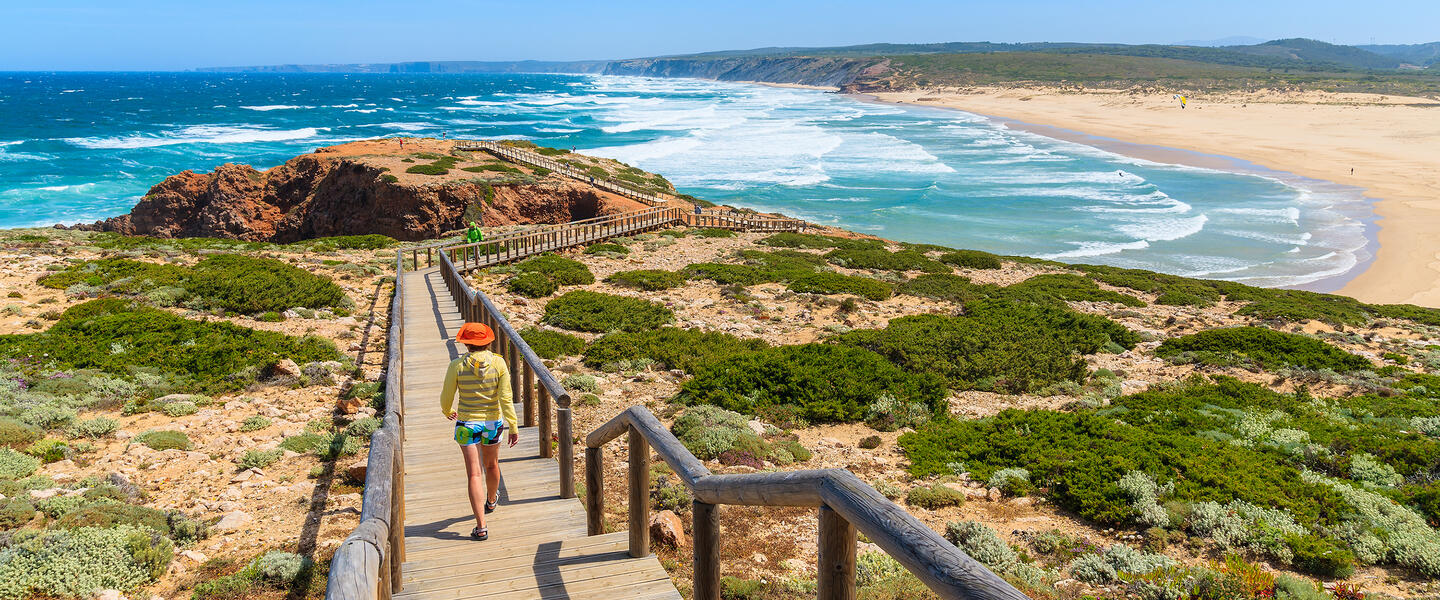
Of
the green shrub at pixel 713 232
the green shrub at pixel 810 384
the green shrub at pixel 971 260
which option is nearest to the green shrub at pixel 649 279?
the green shrub at pixel 810 384

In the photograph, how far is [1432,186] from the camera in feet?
150

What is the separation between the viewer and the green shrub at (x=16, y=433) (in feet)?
26.2

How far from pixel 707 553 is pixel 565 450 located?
2388mm

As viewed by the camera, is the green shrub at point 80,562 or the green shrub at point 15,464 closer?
the green shrub at point 80,562

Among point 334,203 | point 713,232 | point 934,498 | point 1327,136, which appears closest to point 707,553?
point 934,498

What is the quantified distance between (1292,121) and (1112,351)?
8958 cm

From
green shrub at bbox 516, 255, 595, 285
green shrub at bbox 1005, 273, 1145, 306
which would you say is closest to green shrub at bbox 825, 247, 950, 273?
green shrub at bbox 1005, 273, 1145, 306

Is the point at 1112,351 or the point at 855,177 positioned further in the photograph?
the point at 855,177

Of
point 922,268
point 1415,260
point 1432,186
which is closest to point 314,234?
point 922,268

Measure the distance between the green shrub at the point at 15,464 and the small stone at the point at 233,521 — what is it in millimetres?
2139

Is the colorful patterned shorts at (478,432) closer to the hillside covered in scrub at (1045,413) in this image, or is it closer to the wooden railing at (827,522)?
the wooden railing at (827,522)

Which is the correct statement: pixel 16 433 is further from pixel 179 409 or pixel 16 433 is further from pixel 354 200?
pixel 354 200

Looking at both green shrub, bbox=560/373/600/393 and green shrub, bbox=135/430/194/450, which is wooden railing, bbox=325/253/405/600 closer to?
green shrub, bbox=135/430/194/450

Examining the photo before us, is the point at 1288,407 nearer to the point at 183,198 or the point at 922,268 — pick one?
the point at 922,268
